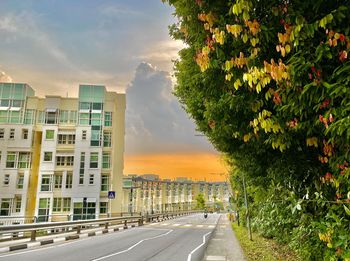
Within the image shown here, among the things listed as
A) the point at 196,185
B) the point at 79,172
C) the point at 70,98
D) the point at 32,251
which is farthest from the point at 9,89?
the point at 196,185

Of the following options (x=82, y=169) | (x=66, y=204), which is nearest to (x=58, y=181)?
(x=66, y=204)

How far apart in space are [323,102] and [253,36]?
1282 millimetres

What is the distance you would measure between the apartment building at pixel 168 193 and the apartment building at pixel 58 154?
61441 millimetres

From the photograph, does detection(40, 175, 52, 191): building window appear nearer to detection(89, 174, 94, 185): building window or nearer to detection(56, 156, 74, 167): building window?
detection(56, 156, 74, 167): building window

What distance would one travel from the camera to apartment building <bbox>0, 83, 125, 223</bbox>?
44.4 metres

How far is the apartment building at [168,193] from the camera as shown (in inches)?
4978

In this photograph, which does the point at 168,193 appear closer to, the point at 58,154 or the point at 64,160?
the point at 64,160

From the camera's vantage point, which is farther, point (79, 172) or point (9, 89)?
point (9, 89)

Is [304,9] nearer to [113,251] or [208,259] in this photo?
[208,259]

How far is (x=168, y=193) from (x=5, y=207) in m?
112

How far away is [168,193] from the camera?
151875mm

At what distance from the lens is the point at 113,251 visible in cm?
1419

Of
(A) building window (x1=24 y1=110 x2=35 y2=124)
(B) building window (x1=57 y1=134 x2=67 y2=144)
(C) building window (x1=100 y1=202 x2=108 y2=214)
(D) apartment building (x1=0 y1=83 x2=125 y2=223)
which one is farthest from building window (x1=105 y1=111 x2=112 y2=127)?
(C) building window (x1=100 y1=202 x2=108 y2=214)

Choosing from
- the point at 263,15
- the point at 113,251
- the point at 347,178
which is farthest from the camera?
the point at 113,251
